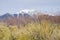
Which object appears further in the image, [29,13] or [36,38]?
[29,13]

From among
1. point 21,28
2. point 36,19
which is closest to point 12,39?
point 21,28

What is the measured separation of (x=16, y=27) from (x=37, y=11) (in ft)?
3.62

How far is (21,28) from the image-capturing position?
9.34m

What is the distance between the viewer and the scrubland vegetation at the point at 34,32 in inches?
331

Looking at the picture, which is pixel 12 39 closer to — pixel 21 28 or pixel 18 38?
pixel 18 38

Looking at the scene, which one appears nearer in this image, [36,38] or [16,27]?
[36,38]

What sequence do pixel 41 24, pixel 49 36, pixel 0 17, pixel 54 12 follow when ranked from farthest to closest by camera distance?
pixel 0 17
pixel 54 12
pixel 41 24
pixel 49 36

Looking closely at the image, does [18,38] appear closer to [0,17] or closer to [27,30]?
[27,30]

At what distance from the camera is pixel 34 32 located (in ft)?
28.1

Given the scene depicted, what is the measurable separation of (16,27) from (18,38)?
106 cm

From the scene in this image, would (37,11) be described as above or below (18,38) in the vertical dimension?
above

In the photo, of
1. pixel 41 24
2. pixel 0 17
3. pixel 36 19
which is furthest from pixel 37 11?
pixel 0 17

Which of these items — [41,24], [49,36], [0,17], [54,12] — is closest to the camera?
[49,36]

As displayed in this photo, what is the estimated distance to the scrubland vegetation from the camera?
8.41m
